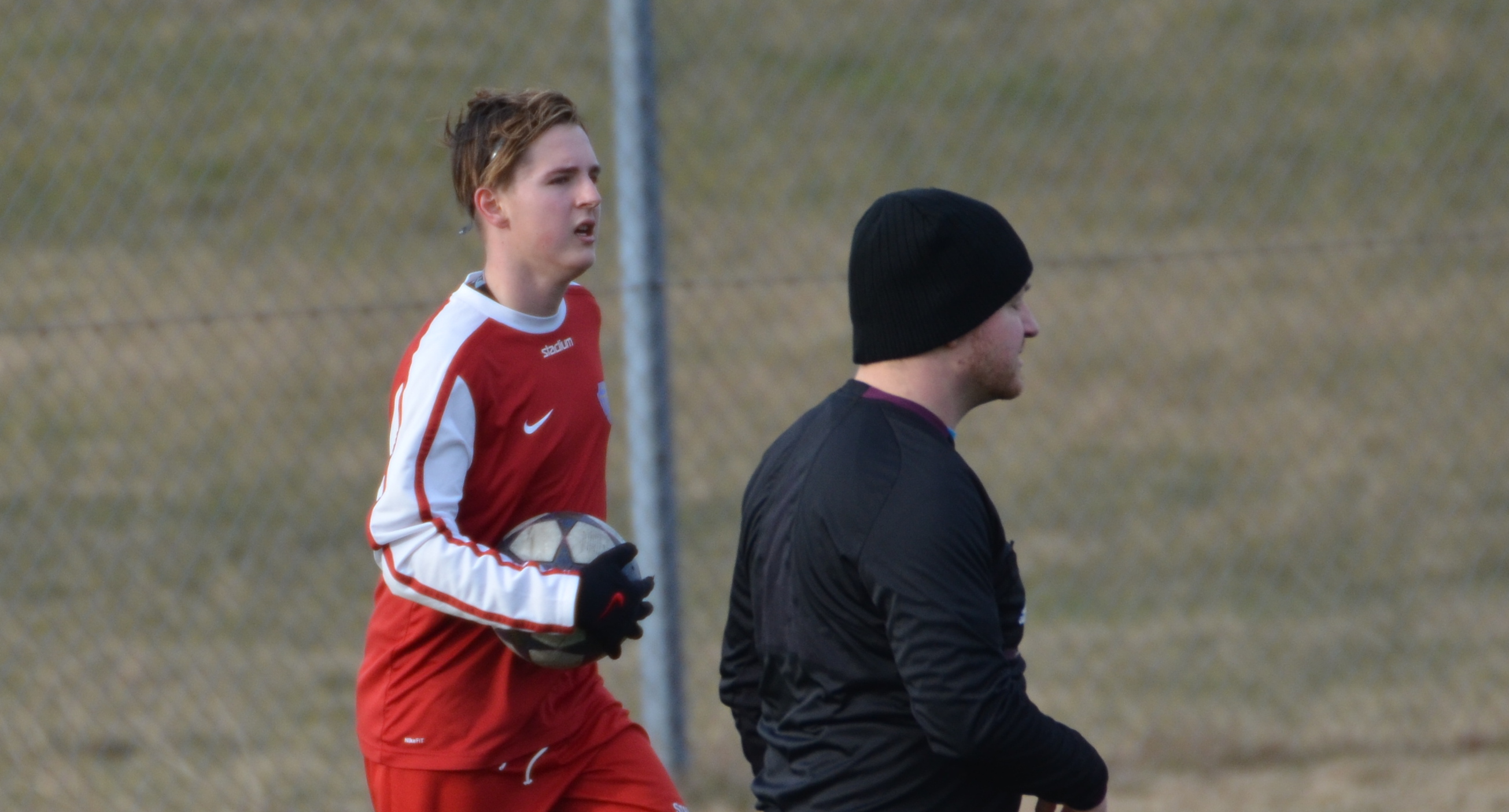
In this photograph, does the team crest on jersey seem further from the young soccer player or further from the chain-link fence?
the chain-link fence

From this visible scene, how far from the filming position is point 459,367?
2795mm

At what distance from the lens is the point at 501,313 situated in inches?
116

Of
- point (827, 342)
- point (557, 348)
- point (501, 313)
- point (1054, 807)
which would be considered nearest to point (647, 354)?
point (557, 348)

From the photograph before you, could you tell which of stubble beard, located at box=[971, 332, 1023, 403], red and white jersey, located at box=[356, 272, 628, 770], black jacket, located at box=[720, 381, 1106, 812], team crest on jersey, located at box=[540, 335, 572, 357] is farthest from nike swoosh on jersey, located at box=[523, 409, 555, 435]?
stubble beard, located at box=[971, 332, 1023, 403]

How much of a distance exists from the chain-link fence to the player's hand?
229cm

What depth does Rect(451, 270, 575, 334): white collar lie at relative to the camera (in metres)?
2.92

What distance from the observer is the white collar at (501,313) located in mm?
2920

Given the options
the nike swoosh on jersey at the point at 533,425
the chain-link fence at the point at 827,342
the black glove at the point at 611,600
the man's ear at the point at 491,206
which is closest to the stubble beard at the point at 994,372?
the black glove at the point at 611,600

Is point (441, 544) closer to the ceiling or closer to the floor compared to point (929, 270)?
closer to the floor

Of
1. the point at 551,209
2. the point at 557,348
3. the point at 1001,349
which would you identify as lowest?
the point at 1001,349

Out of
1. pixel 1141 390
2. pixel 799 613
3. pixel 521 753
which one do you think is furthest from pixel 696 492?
pixel 799 613

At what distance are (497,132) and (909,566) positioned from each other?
1445mm

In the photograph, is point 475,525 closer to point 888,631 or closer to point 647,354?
point 888,631

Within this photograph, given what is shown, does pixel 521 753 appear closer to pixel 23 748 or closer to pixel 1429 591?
pixel 23 748
